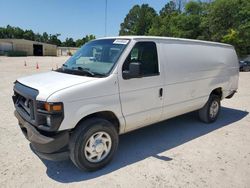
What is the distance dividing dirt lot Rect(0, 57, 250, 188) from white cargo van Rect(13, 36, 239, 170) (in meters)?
0.41

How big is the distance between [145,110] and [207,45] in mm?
2720

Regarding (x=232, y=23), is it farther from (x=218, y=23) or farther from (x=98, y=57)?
(x=98, y=57)

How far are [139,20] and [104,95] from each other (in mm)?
87205

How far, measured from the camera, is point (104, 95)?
335cm

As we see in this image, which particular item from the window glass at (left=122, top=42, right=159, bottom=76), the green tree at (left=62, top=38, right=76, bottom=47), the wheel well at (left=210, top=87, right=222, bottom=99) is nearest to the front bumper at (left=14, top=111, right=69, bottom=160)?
the window glass at (left=122, top=42, right=159, bottom=76)

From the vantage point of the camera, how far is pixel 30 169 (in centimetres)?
354

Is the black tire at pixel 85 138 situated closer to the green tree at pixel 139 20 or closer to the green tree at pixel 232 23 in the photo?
the green tree at pixel 232 23

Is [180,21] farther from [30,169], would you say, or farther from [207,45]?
[30,169]

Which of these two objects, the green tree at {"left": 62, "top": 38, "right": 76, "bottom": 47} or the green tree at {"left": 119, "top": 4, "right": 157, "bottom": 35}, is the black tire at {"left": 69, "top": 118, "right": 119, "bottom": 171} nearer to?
the green tree at {"left": 119, "top": 4, "right": 157, "bottom": 35}

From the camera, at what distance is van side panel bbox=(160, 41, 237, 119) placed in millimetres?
4336

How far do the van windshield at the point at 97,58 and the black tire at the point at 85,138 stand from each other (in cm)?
77

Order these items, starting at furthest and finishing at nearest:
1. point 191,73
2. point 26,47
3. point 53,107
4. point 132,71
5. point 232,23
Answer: point 26,47 < point 232,23 < point 191,73 < point 132,71 < point 53,107

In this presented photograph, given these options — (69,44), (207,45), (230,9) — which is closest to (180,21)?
(230,9)

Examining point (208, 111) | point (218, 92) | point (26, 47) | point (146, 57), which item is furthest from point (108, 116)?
point (26, 47)
